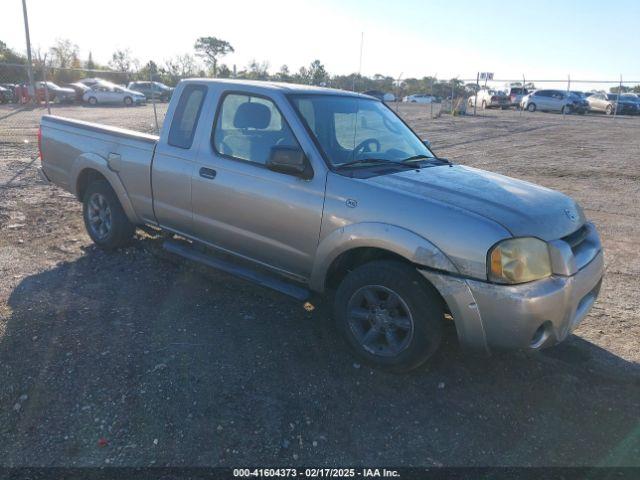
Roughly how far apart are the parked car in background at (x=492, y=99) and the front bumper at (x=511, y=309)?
130 ft

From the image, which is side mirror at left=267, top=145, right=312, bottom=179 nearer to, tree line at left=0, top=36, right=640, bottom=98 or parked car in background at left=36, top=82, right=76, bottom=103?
tree line at left=0, top=36, right=640, bottom=98

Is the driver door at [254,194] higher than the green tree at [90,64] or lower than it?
lower

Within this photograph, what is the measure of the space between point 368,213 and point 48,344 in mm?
2481

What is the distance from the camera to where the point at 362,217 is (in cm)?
334

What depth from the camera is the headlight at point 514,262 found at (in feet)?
9.55

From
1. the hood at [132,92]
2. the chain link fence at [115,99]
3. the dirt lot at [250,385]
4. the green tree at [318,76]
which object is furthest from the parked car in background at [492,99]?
the dirt lot at [250,385]

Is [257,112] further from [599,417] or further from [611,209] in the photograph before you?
[611,209]

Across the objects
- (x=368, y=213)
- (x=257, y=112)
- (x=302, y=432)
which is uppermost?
(x=257, y=112)

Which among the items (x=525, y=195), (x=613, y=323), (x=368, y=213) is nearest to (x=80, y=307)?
(x=368, y=213)

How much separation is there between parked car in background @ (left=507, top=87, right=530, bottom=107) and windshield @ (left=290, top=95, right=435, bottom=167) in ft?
124

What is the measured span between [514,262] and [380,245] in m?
0.82

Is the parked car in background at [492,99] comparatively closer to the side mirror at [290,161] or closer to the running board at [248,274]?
the running board at [248,274]

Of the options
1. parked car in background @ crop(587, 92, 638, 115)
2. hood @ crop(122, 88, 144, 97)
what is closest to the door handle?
hood @ crop(122, 88, 144, 97)

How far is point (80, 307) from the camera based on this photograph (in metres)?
4.24
